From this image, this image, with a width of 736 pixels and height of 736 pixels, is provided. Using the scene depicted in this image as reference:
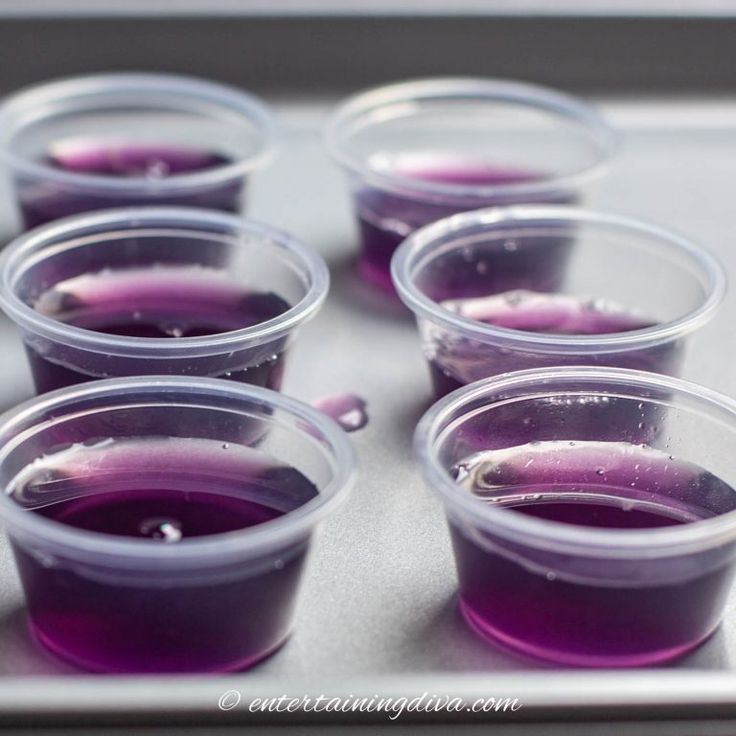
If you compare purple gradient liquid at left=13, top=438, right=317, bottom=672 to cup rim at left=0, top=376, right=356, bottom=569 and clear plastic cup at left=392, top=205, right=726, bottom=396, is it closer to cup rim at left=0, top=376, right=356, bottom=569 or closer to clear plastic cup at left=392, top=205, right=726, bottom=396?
cup rim at left=0, top=376, right=356, bottom=569

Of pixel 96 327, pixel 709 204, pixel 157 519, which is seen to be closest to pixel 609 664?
pixel 157 519

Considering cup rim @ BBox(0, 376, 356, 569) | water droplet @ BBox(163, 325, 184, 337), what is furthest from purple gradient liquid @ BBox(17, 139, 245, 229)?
cup rim @ BBox(0, 376, 356, 569)

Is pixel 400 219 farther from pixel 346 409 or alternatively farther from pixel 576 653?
pixel 576 653

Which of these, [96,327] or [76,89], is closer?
[96,327]

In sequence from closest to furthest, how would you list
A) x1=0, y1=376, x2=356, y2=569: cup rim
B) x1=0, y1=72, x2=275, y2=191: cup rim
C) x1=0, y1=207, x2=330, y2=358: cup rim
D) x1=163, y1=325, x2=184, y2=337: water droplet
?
x1=0, y1=376, x2=356, y2=569: cup rim → x1=0, y1=207, x2=330, y2=358: cup rim → x1=163, y1=325, x2=184, y2=337: water droplet → x1=0, y1=72, x2=275, y2=191: cup rim

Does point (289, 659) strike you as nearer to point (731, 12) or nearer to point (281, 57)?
point (281, 57)

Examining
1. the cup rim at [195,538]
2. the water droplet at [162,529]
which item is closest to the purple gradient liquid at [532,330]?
the cup rim at [195,538]

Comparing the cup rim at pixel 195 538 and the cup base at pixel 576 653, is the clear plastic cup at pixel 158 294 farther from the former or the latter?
the cup base at pixel 576 653
